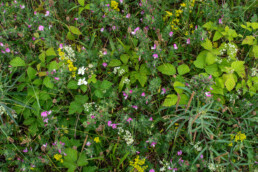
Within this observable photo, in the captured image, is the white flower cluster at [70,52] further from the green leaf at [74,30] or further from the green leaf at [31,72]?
the green leaf at [31,72]

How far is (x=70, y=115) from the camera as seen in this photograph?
10.1 ft

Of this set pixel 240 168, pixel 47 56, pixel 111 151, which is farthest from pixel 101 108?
pixel 240 168

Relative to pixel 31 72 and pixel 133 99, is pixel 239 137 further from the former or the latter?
pixel 31 72

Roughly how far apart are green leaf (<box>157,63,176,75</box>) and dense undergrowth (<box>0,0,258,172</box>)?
2cm

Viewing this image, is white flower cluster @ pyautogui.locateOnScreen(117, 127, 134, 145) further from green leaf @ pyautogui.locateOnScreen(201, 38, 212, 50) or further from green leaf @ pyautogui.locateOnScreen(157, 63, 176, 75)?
green leaf @ pyautogui.locateOnScreen(201, 38, 212, 50)

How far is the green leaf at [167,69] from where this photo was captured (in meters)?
3.03

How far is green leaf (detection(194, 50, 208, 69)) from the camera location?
3027 mm

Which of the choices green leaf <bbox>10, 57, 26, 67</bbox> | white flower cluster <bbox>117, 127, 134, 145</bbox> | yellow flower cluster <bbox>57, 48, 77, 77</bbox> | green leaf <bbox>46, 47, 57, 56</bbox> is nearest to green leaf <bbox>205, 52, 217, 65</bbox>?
white flower cluster <bbox>117, 127, 134, 145</bbox>

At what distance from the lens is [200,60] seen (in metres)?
3.07

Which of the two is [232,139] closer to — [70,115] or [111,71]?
[111,71]

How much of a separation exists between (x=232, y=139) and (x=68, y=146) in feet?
7.92

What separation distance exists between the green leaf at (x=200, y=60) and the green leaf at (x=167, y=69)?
1.21ft

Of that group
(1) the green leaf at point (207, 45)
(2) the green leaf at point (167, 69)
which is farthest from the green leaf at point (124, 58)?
(1) the green leaf at point (207, 45)

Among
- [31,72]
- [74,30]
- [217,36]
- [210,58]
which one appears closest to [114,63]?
[74,30]
